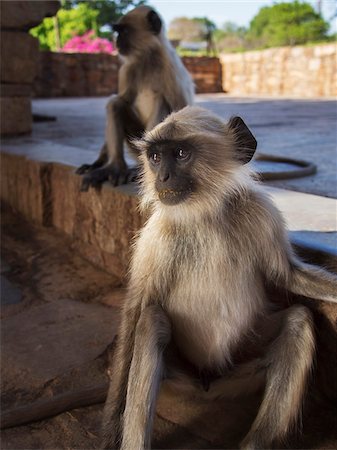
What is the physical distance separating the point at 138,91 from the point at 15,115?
2.69m

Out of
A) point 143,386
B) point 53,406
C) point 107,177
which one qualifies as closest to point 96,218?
point 107,177

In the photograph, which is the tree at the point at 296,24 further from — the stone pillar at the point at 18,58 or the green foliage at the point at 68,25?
the stone pillar at the point at 18,58

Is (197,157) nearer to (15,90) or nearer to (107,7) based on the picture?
(15,90)

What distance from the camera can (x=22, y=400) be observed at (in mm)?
2457

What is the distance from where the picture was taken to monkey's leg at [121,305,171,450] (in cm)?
188

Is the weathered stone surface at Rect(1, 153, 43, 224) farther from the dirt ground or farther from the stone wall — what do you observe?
the stone wall

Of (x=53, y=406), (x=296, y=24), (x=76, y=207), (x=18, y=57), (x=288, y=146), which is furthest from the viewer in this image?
(x=296, y=24)

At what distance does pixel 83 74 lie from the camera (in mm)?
16766

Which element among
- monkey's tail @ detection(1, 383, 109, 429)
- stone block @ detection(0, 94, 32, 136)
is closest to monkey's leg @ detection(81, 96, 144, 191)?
monkey's tail @ detection(1, 383, 109, 429)

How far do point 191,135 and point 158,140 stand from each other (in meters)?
0.11

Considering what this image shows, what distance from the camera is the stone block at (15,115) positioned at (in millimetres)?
6223

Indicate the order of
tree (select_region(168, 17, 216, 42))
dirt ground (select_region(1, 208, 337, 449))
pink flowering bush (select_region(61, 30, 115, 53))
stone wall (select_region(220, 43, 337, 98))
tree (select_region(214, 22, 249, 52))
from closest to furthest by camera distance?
dirt ground (select_region(1, 208, 337, 449)) → stone wall (select_region(220, 43, 337, 98)) → pink flowering bush (select_region(61, 30, 115, 53)) → tree (select_region(168, 17, 216, 42)) → tree (select_region(214, 22, 249, 52))

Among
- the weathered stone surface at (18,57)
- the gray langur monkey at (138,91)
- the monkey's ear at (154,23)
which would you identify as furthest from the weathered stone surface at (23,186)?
the weathered stone surface at (18,57)

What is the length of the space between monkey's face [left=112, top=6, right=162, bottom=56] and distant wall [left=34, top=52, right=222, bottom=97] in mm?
11781
